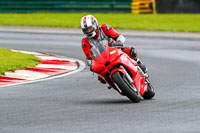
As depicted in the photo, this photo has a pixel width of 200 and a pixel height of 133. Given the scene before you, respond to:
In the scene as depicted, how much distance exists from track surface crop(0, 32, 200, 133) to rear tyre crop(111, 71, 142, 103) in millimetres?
113

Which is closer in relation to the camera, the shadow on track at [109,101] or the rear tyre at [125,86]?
the rear tyre at [125,86]

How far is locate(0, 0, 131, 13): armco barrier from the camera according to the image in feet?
108

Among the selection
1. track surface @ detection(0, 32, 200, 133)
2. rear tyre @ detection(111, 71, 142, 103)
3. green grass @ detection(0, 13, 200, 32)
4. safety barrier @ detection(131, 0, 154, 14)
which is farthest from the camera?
safety barrier @ detection(131, 0, 154, 14)

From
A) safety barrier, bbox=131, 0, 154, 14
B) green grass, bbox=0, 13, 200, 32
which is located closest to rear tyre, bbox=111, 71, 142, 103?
green grass, bbox=0, 13, 200, 32

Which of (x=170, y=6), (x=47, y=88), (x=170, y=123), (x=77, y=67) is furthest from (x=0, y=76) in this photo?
(x=170, y=6)

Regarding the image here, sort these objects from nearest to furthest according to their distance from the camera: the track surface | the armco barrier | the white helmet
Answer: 1. the track surface
2. the white helmet
3. the armco barrier

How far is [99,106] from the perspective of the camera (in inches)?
366

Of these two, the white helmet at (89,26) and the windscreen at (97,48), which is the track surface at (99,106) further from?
the white helmet at (89,26)

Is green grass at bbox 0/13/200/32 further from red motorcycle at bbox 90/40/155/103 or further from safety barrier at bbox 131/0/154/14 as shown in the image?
red motorcycle at bbox 90/40/155/103

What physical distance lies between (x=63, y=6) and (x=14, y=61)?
18.6m

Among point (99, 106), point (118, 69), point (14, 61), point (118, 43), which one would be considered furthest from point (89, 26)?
point (14, 61)

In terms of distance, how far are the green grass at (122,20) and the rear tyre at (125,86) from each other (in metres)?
16.0

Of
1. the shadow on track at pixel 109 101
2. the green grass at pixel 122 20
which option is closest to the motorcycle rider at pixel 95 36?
the shadow on track at pixel 109 101

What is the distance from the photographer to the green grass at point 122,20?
87.7 feet
